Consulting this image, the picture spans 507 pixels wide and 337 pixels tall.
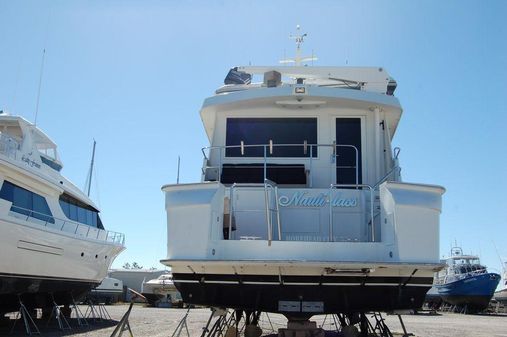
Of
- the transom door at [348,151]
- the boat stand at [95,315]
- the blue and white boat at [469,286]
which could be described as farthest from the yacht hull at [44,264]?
the blue and white boat at [469,286]

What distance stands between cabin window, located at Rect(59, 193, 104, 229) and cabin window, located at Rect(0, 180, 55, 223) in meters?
1.39

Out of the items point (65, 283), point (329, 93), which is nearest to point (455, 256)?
point (65, 283)

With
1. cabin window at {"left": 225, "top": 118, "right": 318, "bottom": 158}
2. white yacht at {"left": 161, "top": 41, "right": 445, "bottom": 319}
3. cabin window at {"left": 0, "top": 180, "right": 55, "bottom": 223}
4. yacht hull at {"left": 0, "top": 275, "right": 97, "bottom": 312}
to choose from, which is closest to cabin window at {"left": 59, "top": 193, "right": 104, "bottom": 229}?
cabin window at {"left": 0, "top": 180, "right": 55, "bottom": 223}

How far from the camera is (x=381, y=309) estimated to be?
629cm

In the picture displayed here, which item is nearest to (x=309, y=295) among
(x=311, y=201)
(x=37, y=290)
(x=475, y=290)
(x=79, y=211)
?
(x=311, y=201)

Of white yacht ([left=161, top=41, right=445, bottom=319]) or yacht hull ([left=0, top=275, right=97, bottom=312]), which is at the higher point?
white yacht ([left=161, top=41, right=445, bottom=319])

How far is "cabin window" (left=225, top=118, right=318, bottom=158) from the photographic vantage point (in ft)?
28.0

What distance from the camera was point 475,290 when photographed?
3114 centimetres

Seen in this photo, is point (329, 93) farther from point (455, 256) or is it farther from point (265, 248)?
point (455, 256)

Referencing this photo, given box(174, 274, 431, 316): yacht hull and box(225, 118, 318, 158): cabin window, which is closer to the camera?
box(174, 274, 431, 316): yacht hull

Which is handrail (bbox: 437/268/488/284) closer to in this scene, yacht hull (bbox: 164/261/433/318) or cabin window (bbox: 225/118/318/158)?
cabin window (bbox: 225/118/318/158)

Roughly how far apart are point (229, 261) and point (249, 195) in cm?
183

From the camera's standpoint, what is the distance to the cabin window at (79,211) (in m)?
16.6

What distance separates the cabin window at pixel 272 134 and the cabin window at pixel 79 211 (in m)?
9.75
